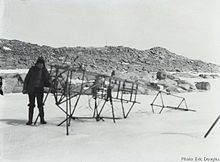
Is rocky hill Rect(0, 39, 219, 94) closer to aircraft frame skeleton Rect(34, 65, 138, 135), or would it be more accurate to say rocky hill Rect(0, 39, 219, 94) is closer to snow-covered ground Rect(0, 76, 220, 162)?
aircraft frame skeleton Rect(34, 65, 138, 135)

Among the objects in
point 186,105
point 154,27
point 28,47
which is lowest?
point 186,105

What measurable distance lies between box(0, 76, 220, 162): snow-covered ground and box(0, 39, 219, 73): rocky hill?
45 cm

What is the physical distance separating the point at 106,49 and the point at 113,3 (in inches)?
27.8

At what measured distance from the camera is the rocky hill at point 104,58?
152 inches

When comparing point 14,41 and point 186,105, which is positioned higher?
point 14,41

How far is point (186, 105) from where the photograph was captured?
4121 millimetres

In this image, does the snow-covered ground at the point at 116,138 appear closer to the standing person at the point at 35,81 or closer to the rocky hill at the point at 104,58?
the standing person at the point at 35,81

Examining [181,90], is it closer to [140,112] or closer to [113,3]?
[140,112]

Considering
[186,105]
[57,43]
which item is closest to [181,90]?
[186,105]

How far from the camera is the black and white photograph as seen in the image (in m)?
3.27

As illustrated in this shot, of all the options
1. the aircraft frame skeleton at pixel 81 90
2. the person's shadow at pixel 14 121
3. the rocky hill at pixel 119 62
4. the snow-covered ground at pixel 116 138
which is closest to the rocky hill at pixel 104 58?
A: the rocky hill at pixel 119 62

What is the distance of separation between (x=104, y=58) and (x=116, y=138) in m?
1.71

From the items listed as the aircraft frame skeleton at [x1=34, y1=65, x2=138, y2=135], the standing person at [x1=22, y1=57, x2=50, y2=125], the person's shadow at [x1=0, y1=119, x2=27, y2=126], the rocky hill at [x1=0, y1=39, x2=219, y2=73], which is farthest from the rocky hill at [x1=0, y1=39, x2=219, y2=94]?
the person's shadow at [x1=0, y1=119, x2=27, y2=126]

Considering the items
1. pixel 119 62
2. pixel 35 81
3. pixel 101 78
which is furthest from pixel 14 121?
pixel 119 62
